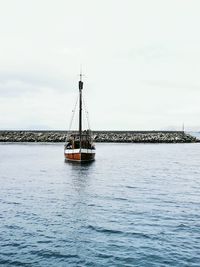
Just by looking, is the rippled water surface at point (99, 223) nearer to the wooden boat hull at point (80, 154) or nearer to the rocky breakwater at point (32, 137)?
the wooden boat hull at point (80, 154)

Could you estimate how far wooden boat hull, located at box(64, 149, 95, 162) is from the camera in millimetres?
57250

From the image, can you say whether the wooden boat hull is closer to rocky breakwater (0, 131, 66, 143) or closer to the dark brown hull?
the dark brown hull

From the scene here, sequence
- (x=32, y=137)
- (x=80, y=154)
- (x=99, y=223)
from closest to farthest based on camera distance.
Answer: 1. (x=99, y=223)
2. (x=80, y=154)
3. (x=32, y=137)

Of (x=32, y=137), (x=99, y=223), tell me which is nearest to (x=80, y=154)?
(x=99, y=223)

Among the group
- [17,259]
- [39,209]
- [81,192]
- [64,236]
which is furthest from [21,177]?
[17,259]

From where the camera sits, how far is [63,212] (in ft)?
76.9

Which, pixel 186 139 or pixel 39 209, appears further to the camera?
pixel 186 139

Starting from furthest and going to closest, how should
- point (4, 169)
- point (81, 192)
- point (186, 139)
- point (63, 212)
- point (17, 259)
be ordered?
point (186, 139)
point (4, 169)
point (81, 192)
point (63, 212)
point (17, 259)

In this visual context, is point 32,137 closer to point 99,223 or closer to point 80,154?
point 80,154

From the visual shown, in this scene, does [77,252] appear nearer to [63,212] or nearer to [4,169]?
[63,212]

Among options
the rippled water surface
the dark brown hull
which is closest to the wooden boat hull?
the dark brown hull

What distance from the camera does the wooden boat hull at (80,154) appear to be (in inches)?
2254

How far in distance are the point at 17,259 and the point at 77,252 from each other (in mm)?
2604

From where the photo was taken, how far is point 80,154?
57.1 metres
